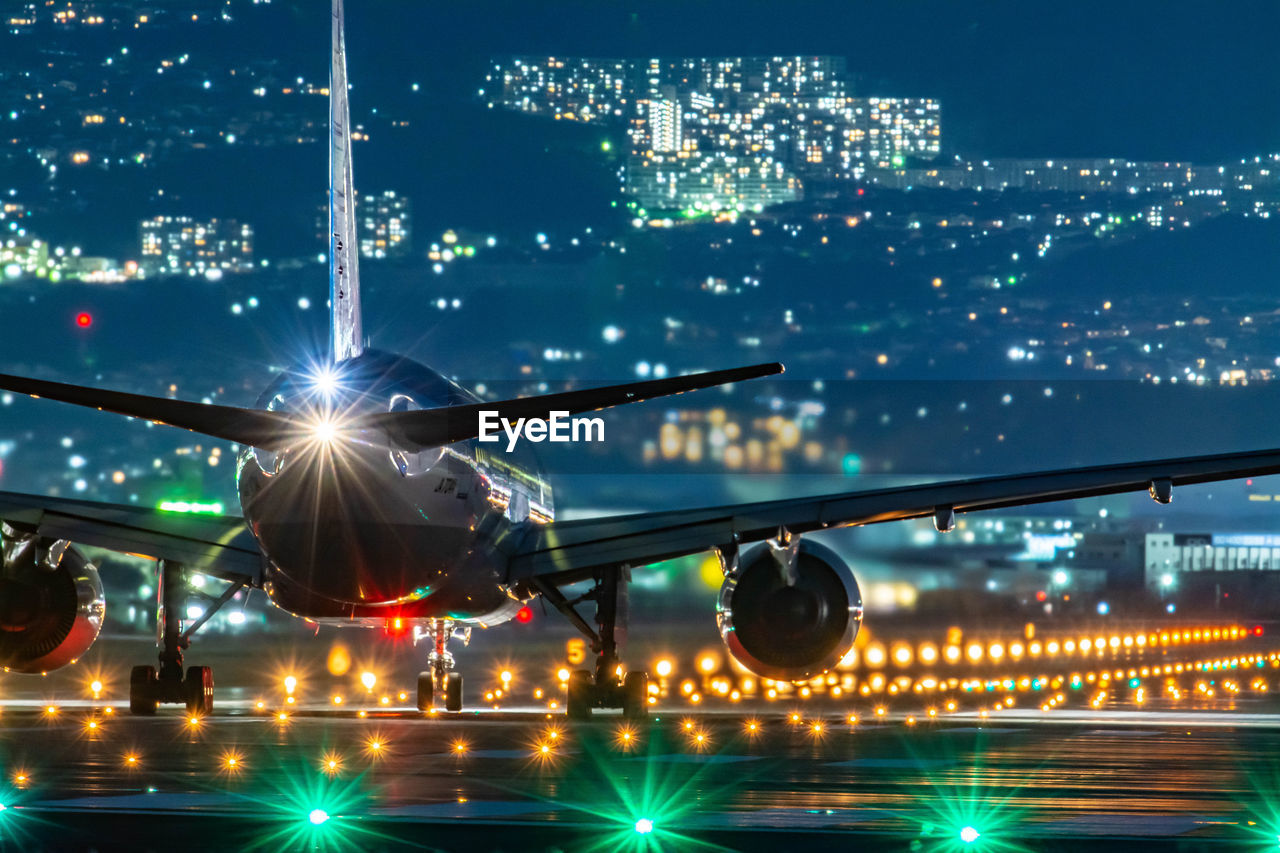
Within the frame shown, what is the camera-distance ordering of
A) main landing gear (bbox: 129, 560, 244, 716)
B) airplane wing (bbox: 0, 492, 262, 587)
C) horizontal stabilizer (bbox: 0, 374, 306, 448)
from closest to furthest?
horizontal stabilizer (bbox: 0, 374, 306, 448)
airplane wing (bbox: 0, 492, 262, 587)
main landing gear (bbox: 129, 560, 244, 716)

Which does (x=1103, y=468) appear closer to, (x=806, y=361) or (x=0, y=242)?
(x=806, y=361)

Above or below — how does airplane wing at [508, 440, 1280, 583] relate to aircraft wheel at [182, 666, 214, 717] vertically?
above

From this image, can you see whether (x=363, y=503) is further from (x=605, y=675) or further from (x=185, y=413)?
(x=605, y=675)

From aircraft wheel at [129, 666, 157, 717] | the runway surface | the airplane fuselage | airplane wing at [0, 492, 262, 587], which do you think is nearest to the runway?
the runway surface

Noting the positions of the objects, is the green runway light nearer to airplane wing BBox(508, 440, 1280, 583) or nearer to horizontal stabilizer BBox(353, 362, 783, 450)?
airplane wing BBox(508, 440, 1280, 583)

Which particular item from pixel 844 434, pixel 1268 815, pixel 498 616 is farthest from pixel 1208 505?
pixel 1268 815

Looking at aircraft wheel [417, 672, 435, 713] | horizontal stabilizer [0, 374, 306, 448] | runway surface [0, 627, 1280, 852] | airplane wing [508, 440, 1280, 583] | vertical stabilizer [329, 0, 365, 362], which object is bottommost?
runway surface [0, 627, 1280, 852]

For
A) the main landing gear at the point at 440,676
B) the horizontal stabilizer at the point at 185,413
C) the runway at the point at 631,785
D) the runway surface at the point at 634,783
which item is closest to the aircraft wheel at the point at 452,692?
the main landing gear at the point at 440,676

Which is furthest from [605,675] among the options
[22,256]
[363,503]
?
[22,256]
